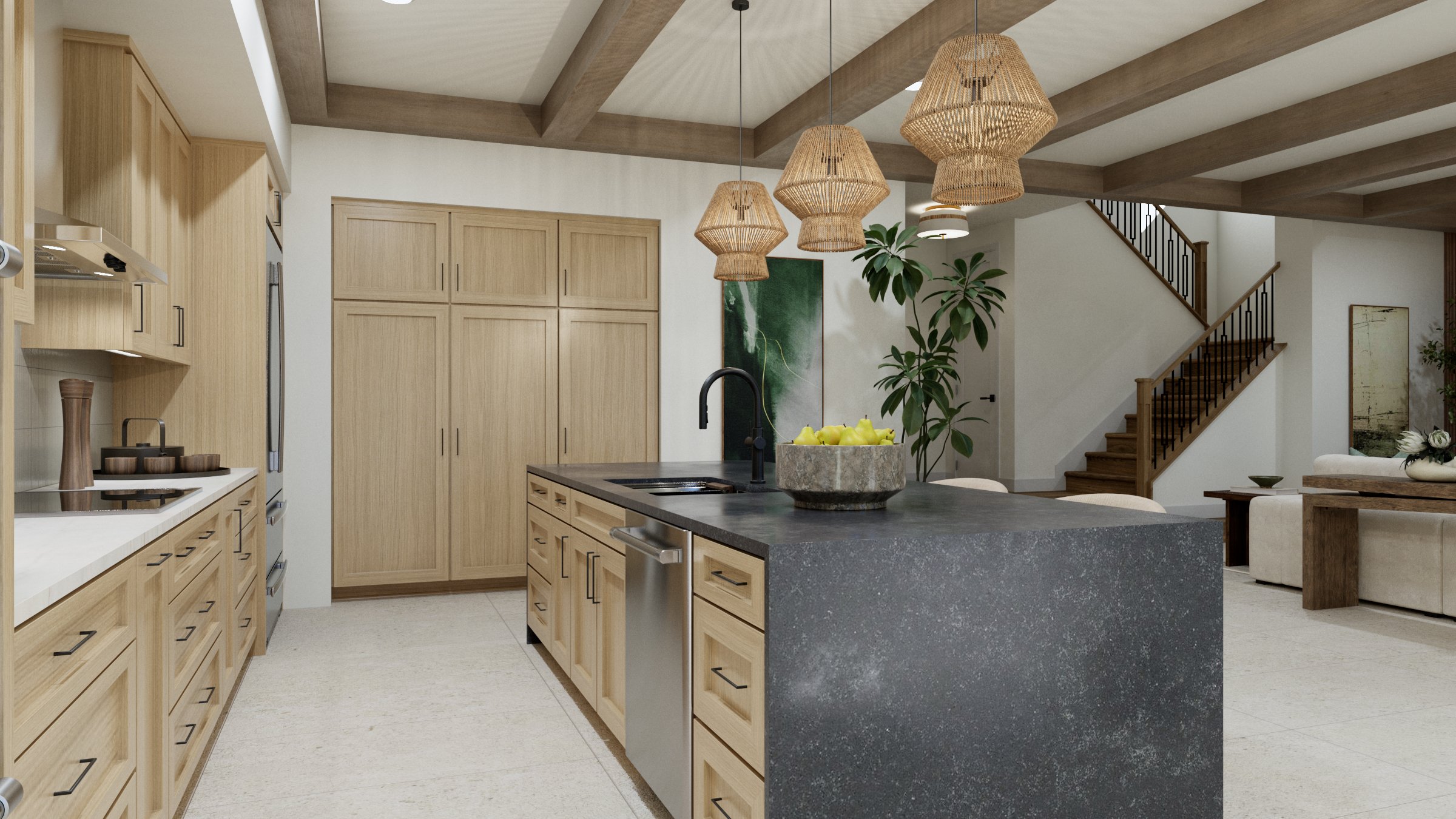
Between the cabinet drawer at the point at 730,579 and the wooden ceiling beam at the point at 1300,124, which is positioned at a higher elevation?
the wooden ceiling beam at the point at 1300,124

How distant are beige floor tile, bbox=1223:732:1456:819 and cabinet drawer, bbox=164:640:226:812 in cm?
268

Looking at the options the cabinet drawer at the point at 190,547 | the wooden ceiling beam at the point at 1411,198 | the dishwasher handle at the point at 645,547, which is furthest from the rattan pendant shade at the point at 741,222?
the wooden ceiling beam at the point at 1411,198

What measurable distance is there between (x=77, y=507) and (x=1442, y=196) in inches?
358

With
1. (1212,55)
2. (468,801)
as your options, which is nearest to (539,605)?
(468,801)

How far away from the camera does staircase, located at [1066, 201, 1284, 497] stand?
8633 millimetres

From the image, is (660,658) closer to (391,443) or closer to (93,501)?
(93,501)

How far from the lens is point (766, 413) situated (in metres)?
6.02

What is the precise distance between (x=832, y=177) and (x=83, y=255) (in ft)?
7.25

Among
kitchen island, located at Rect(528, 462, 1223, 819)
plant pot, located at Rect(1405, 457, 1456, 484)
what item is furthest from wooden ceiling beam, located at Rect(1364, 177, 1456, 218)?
kitchen island, located at Rect(528, 462, 1223, 819)

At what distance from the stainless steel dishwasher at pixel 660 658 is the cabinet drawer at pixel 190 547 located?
1.09 metres

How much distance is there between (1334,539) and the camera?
4.89 m

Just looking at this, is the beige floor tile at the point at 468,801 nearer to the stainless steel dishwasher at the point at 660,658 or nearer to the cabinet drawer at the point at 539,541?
the stainless steel dishwasher at the point at 660,658

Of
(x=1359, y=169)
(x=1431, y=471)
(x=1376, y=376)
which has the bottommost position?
(x=1431, y=471)

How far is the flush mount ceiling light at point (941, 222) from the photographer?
7.07 meters
